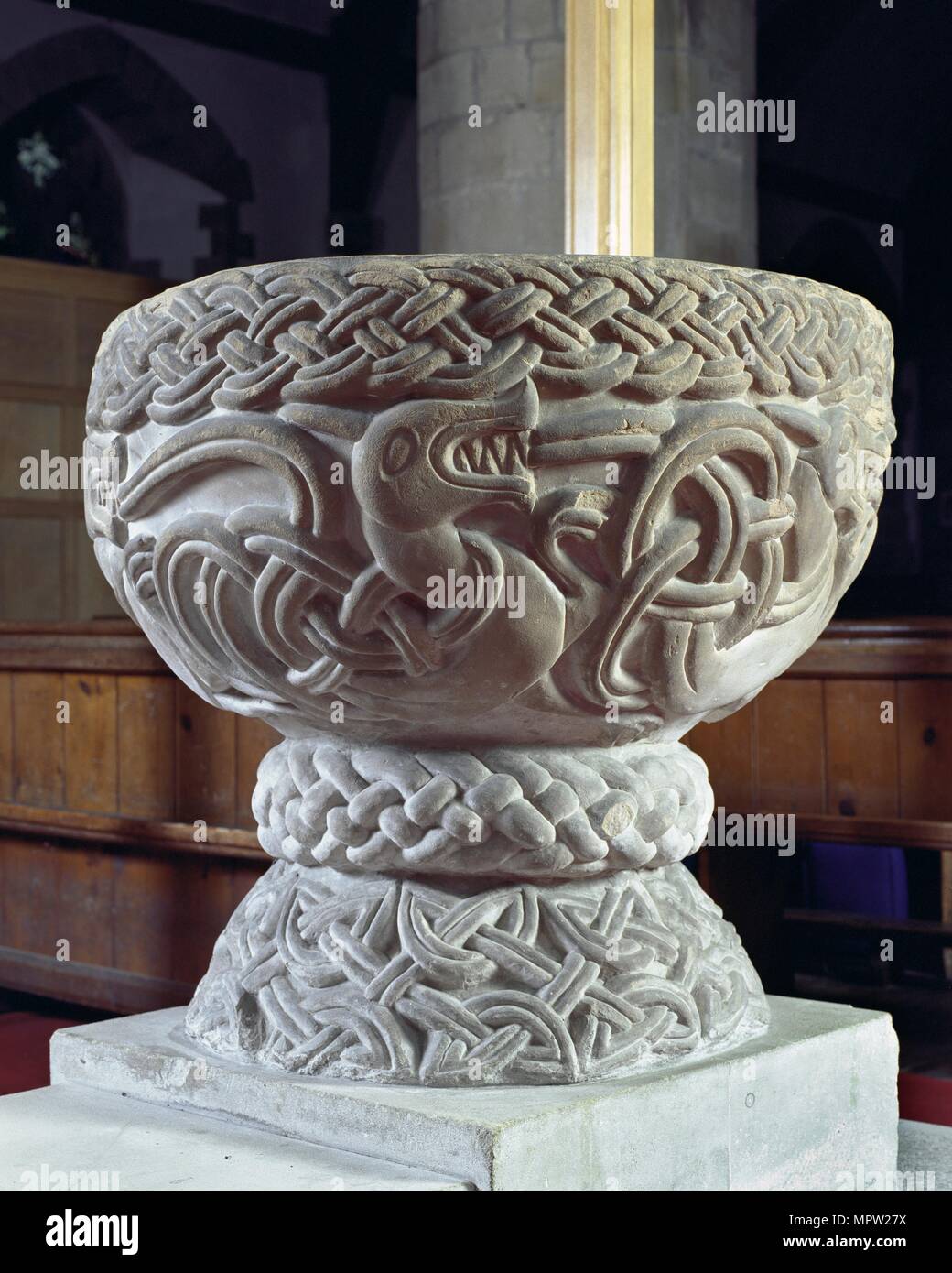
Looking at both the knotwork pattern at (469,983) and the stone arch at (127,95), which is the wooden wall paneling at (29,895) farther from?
the stone arch at (127,95)

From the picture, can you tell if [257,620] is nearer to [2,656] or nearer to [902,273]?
[2,656]

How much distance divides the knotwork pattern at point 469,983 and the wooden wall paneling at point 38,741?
7.26 ft

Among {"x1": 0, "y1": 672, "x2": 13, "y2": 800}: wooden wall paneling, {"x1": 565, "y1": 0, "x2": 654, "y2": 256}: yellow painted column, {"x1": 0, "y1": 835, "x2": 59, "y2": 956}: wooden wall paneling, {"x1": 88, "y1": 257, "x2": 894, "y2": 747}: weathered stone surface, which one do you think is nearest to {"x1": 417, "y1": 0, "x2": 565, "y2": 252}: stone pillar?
{"x1": 0, "y1": 672, "x2": 13, "y2": 800}: wooden wall paneling

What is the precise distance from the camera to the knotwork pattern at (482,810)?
173 centimetres

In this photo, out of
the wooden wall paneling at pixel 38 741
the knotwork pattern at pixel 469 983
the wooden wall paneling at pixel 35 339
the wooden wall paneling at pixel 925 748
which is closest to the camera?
the knotwork pattern at pixel 469 983

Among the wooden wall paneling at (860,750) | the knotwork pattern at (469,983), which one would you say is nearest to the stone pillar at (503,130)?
the wooden wall paneling at (860,750)

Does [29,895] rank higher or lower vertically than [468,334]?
lower

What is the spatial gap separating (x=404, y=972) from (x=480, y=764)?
238mm

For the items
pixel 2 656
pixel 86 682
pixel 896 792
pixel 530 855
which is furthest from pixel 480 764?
pixel 2 656

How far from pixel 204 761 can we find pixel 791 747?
134 centimetres

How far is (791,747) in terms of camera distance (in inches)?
128

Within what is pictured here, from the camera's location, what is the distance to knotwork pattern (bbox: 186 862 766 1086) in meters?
1.69

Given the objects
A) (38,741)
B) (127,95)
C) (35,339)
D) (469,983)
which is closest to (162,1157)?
(469,983)

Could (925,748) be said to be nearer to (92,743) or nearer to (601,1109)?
(601,1109)
